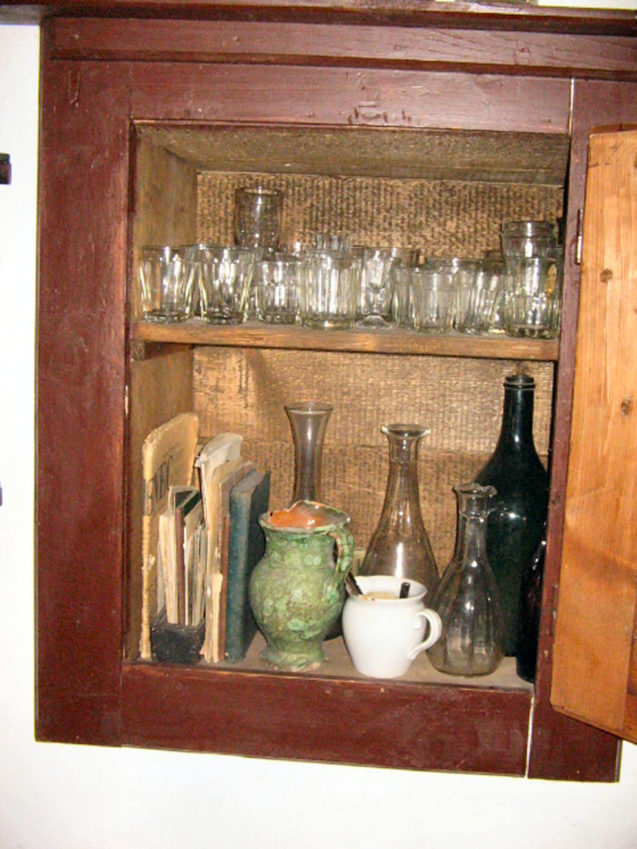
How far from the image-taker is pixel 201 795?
129 cm

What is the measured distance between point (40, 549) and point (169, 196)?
1.68ft

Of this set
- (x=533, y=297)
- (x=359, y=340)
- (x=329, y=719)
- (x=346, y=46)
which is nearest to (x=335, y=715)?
(x=329, y=719)

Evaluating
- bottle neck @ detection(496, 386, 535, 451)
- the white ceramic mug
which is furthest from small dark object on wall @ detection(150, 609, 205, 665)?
bottle neck @ detection(496, 386, 535, 451)

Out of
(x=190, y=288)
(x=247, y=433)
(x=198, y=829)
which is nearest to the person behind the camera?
(x=190, y=288)

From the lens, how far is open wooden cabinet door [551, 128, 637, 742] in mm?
942

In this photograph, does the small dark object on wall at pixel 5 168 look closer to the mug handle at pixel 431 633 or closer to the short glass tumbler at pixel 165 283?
the short glass tumbler at pixel 165 283

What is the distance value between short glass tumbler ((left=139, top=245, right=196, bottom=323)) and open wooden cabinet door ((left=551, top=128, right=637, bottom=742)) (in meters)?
0.50

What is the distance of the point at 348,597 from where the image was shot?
3.96 feet

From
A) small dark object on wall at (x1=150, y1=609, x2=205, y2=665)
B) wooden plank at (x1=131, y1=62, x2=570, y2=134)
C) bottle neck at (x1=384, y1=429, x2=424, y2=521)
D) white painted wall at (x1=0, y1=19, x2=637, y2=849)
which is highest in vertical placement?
wooden plank at (x1=131, y1=62, x2=570, y2=134)

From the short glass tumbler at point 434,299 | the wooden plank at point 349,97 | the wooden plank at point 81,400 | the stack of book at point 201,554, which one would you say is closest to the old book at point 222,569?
the stack of book at point 201,554

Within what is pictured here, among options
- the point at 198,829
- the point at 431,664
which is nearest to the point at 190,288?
the point at 431,664

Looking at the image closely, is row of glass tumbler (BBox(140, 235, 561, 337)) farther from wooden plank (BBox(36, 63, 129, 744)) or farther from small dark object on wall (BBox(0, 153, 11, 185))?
small dark object on wall (BBox(0, 153, 11, 185))

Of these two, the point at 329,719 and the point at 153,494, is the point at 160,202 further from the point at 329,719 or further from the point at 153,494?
the point at 329,719

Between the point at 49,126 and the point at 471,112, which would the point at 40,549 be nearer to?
the point at 49,126
